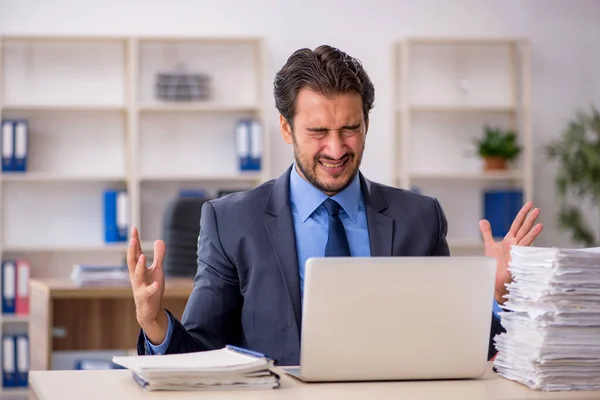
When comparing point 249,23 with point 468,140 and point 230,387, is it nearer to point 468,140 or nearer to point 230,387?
point 468,140

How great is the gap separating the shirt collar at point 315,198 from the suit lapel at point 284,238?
33 mm

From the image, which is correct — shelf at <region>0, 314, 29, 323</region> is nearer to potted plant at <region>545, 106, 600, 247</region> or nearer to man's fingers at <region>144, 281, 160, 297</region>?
potted plant at <region>545, 106, 600, 247</region>

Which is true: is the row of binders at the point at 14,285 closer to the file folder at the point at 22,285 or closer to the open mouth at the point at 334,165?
the file folder at the point at 22,285

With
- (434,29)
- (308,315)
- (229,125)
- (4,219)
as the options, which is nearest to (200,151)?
(229,125)

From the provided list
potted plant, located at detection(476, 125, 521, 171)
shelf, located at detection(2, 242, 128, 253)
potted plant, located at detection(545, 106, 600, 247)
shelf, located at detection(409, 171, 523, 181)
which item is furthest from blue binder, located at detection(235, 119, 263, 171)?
potted plant, located at detection(545, 106, 600, 247)

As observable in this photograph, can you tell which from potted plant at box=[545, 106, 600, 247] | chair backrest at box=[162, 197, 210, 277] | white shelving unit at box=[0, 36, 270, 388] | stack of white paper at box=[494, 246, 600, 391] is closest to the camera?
stack of white paper at box=[494, 246, 600, 391]

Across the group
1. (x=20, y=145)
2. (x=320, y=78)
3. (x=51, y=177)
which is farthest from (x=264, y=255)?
(x=20, y=145)

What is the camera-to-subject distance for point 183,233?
426 cm

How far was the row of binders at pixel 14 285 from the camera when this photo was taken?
5.57 meters

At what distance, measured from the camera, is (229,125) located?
596cm

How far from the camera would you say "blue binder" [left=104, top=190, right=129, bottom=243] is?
5605 mm

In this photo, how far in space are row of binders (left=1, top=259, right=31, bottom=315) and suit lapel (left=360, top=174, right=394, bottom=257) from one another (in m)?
Answer: 3.75

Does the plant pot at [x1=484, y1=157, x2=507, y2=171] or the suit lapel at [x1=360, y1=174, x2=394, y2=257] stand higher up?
the plant pot at [x1=484, y1=157, x2=507, y2=171]

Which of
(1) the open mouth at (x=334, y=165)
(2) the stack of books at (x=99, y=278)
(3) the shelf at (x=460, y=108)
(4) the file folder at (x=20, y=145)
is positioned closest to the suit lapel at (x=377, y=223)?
(1) the open mouth at (x=334, y=165)
